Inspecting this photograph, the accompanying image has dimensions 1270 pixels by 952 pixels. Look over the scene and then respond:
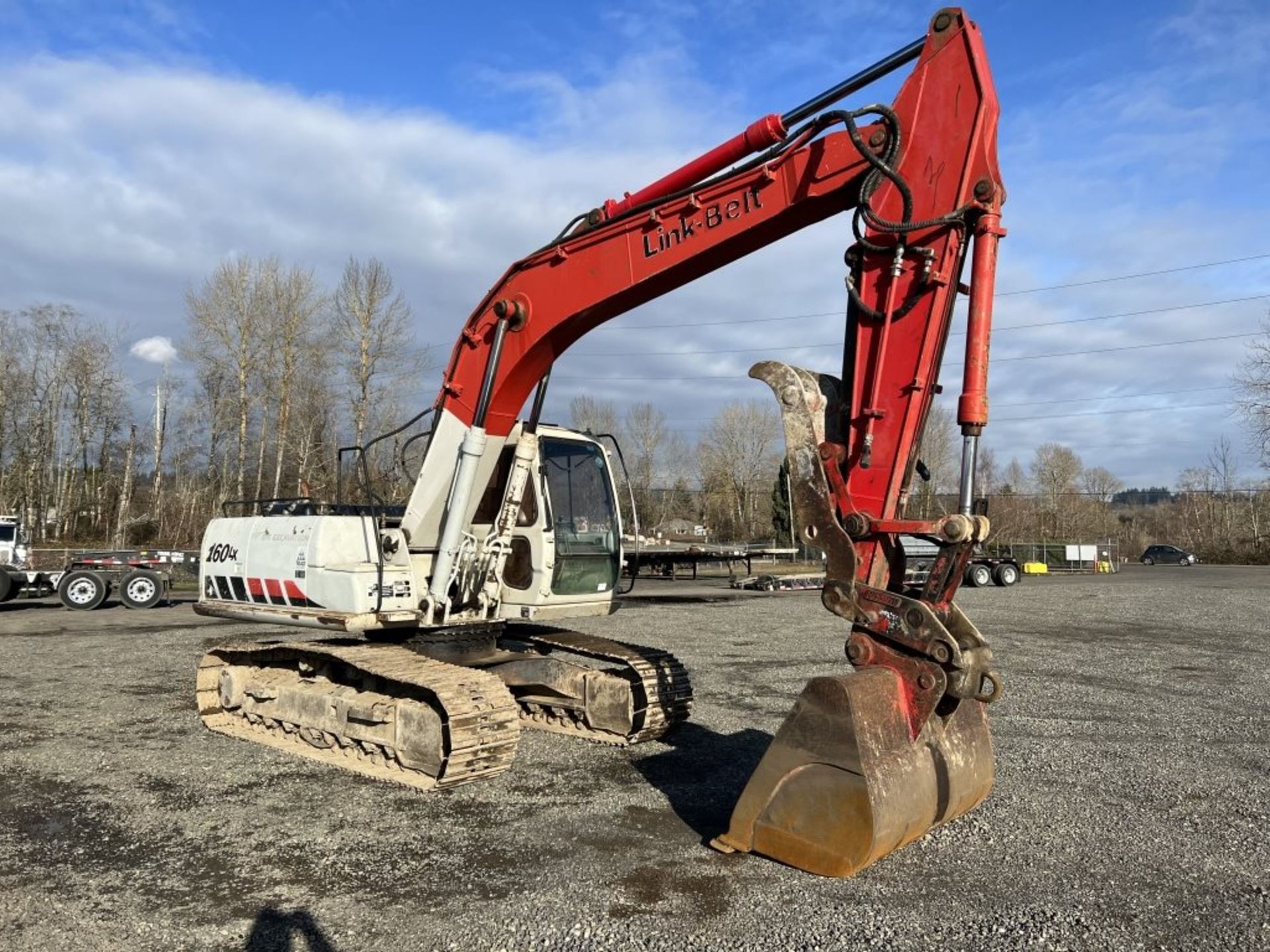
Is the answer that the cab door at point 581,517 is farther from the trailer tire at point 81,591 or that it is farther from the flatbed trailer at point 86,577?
the trailer tire at point 81,591

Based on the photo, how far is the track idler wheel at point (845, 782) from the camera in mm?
4566

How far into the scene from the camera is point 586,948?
4043 millimetres

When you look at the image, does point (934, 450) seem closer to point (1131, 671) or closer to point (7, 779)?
point (1131, 671)

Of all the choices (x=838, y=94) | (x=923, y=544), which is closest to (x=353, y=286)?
(x=923, y=544)

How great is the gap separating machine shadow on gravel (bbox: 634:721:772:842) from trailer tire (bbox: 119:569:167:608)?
16.8 metres

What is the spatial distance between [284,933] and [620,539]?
4760 mm

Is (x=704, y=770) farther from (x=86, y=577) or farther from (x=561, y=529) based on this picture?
(x=86, y=577)

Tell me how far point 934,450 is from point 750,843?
58613mm

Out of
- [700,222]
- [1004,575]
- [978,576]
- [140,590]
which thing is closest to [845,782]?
[700,222]

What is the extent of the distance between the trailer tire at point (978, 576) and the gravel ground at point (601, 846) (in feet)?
72.6

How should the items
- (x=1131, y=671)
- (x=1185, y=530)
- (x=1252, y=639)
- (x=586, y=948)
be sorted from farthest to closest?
(x=1185, y=530) → (x=1252, y=639) → (x=1131, y=671) → (x=586, y=948)

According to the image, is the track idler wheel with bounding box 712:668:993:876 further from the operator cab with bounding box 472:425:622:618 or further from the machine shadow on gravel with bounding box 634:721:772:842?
the operator cab with bounding box 472:425:622:618

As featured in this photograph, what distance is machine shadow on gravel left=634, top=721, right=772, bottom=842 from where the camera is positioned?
5938mm

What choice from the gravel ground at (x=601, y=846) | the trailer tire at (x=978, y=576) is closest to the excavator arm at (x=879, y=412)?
the gravel ground at (x=601, y=846)
